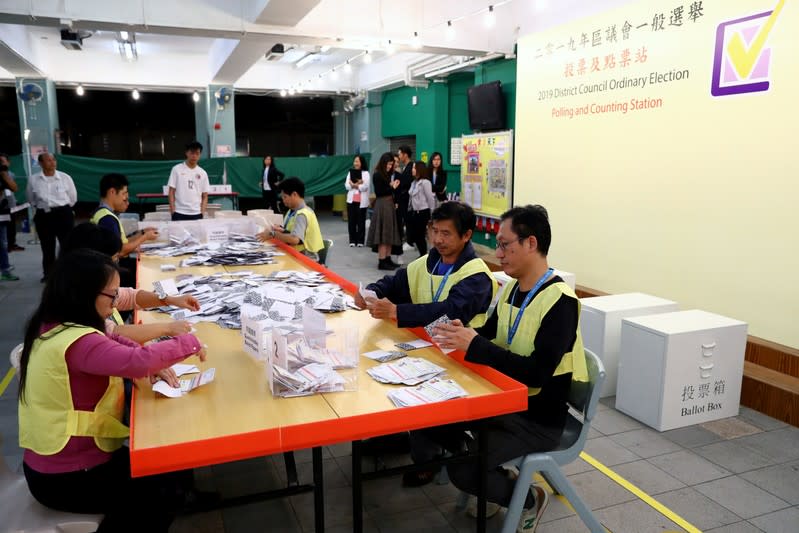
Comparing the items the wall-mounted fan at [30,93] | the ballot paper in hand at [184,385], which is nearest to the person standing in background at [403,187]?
the ballot paper in hand at [184,385]

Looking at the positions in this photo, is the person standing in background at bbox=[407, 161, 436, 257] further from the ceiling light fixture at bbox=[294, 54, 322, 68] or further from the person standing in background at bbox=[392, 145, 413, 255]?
the ceiling light fixture at bbox=[294, 54, 322, 68]

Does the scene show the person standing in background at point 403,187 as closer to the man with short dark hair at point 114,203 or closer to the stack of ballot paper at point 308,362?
the man with short dark hair at point 114,203

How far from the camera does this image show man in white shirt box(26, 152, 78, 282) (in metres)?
6.61

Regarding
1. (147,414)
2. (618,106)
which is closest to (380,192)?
(618,106)

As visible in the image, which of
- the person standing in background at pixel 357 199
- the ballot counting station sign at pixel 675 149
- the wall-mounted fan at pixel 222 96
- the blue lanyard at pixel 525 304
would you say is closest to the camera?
the blue lanyard at pixel 525 304

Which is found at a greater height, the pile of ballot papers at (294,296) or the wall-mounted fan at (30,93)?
the wall-mounted fan at (30,93)

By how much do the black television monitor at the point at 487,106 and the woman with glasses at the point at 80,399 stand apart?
7265 millimetres

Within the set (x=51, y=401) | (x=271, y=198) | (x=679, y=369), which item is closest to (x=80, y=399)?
(x=51, y=401)

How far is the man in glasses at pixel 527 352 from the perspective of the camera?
1.98m

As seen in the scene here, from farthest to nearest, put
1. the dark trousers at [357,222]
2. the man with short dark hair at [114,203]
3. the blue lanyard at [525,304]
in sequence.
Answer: the dark trousers at [357,222]
the man with short dark hair at [114,203]
the blue lanyard at [525,304]

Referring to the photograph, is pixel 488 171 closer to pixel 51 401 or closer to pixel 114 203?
pixel 114 203

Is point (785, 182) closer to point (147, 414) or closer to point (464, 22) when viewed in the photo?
point (147, 414)

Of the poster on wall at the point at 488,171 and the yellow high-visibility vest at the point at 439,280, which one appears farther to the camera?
the poster on wall at the point at 488,171

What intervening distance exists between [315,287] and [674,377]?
6.40 feet
